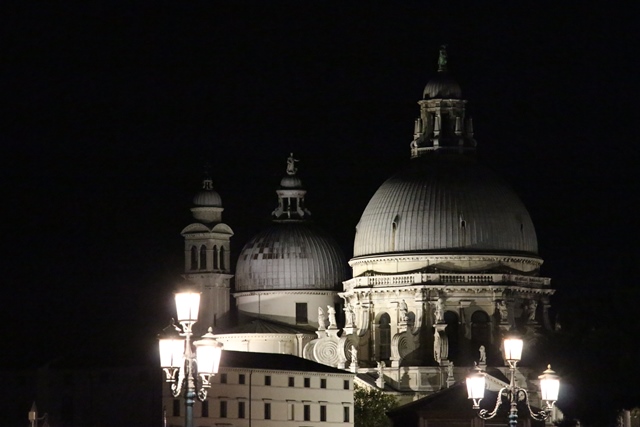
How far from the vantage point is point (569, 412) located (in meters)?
92.9

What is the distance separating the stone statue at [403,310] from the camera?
431 feet

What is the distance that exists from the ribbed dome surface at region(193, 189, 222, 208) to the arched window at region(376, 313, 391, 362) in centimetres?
931

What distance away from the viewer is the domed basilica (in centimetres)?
13088

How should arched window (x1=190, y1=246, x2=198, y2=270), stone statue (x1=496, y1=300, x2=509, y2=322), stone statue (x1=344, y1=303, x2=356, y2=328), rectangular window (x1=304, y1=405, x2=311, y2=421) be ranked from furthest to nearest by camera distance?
arched window (x1=190, y1=246, x2=198, y2=270), stone statue (x1=344, y1=303, x2=356, y2=328), stone statue (x1=496, y1=300, x2=509, y2=322), rectangular window (x1=304, y1=405, x2=311, y2=421)

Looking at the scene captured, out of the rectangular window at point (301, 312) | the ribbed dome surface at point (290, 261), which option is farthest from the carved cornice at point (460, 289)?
the rectangular window at point (301, 312)

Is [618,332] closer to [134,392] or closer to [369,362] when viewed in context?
[134,392]

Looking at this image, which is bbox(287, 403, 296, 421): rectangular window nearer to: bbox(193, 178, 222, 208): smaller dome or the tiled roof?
the tiled roof

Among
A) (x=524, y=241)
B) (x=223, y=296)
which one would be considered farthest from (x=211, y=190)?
(x=524, y=241)

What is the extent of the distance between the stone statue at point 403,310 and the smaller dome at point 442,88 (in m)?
9.40

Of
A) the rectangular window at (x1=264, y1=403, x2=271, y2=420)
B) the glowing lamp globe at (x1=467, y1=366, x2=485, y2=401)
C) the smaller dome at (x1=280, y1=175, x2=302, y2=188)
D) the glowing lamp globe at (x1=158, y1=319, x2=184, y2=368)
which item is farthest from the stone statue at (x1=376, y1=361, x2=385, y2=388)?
the glowing lamp globe at (x1=158, y1=319, x2=184, y2=368)

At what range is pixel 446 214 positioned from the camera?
133125 mm

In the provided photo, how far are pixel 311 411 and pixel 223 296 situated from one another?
61.8ft

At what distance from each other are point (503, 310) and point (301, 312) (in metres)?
11.7

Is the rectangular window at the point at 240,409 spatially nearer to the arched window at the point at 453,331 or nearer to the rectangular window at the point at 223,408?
the rectangular window at the point at 223,408
